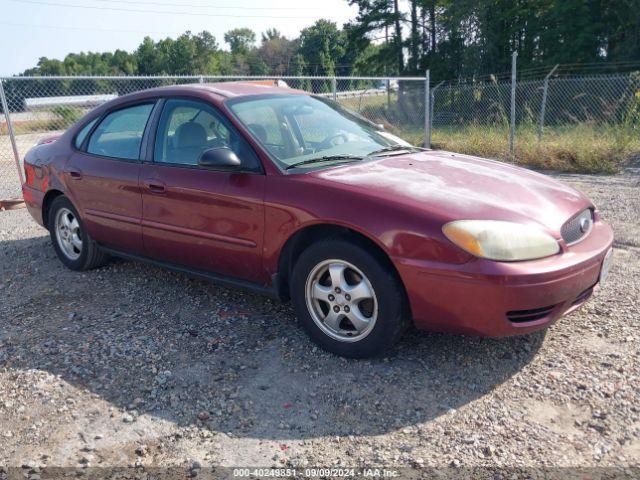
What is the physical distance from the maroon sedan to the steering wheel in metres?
0.03

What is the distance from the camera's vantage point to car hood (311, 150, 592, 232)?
3070mm

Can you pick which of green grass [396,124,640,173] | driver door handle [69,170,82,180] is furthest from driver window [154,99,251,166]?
green grass [396,124,640,173]

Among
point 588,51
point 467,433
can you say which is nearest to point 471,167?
point 467,433

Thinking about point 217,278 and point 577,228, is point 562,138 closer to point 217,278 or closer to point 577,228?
point 577,228

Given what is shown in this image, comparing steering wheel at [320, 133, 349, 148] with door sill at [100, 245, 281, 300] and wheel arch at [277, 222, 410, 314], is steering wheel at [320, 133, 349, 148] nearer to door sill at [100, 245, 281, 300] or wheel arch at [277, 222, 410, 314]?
wheel arch at [277, 222, 410, 314]

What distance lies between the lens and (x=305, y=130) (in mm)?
4086

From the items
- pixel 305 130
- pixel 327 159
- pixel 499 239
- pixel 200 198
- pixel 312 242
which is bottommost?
pixel 312 242

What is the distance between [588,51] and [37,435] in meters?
30.3

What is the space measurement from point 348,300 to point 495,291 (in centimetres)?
84

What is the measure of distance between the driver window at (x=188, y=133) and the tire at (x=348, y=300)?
1064 millimetres

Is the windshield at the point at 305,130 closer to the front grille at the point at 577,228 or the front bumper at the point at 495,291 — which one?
the front bumper at the point at 495,291

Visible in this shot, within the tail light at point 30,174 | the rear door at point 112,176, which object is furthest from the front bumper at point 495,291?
the tail light at point 30,174

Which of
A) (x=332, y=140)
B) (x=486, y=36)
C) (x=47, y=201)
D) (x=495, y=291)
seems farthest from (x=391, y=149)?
(x=486, y=36)

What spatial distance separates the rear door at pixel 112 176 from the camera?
4363mm
